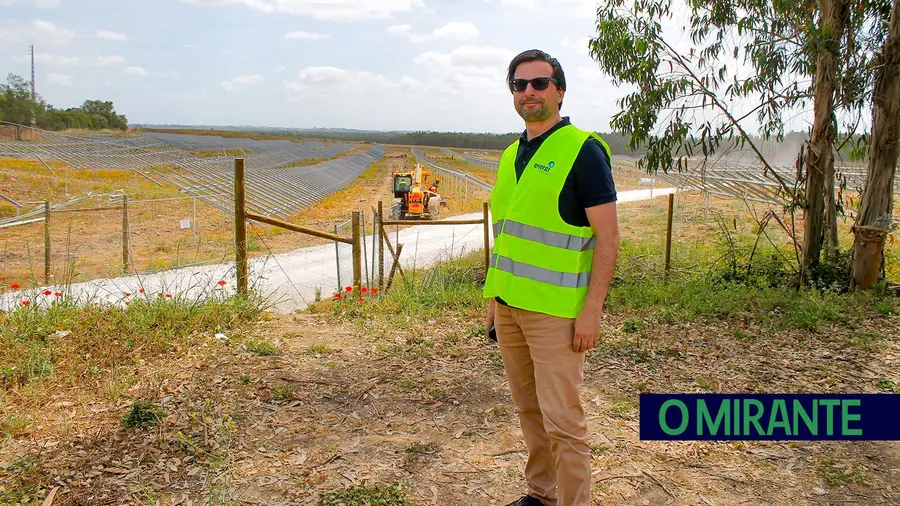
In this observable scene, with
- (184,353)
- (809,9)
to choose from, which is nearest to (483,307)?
(184,353)

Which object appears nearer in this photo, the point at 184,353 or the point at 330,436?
the point at 330,436

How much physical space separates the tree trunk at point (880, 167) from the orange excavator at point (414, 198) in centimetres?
1718

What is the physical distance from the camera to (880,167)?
7660 mm

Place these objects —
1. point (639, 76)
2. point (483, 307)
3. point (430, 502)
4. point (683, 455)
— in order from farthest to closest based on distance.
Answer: point (639, 76), point (483, 307), point (683, 455), point (430, 502)

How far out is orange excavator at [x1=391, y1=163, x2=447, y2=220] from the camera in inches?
936

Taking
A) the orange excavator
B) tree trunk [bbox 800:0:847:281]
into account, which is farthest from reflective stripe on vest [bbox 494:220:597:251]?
the orange excavator

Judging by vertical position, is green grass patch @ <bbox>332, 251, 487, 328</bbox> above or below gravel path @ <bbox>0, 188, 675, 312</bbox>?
above

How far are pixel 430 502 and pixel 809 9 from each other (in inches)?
330

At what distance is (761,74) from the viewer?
8492mm

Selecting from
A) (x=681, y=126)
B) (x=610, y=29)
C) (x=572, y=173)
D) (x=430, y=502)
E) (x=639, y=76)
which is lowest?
(x=430, y=502)

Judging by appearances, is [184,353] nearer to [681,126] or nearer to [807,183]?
[681,126]

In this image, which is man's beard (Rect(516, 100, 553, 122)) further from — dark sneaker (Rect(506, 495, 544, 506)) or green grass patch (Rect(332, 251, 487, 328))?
green grass patch (Rect(332, 251, 487, 328))

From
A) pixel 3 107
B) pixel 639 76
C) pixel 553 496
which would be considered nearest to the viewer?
pixel 553 496

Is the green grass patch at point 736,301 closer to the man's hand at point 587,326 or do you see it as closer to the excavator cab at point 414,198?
the man's hand at point 587,326
